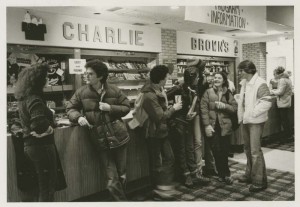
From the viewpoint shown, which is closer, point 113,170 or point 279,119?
point 113,170

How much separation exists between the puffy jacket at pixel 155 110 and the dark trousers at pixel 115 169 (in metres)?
0.39

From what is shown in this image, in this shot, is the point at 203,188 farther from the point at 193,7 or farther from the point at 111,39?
the point at 111,39

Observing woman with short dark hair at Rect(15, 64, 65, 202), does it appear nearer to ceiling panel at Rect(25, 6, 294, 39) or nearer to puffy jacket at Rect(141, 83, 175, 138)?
puffy jacket at Rect(141, 83, 175, 138)

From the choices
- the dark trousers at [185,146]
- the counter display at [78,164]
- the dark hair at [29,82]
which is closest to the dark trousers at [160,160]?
the dark trousers at [185,146]

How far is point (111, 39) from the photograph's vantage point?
6387mm

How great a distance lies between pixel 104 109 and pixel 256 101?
1717 millimetres

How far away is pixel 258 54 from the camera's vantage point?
11172 mm

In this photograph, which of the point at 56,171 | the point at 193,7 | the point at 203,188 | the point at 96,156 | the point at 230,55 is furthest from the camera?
the point at 230,55

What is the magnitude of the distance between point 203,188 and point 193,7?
2.10m

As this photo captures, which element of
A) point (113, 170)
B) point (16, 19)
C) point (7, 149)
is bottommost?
point (113, 170)

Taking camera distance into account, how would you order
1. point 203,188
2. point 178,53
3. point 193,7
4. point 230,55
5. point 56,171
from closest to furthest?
1. point 56,171
2. point 193,7
3. point 203,188
4. point 178,53
5. point 230,55

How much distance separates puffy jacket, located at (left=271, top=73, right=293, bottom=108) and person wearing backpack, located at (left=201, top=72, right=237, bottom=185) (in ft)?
8.93

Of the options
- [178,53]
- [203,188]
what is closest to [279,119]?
[178,53]

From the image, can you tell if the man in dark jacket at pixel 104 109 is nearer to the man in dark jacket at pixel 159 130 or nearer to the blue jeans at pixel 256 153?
the man in dark jacket at pixel 159 130
